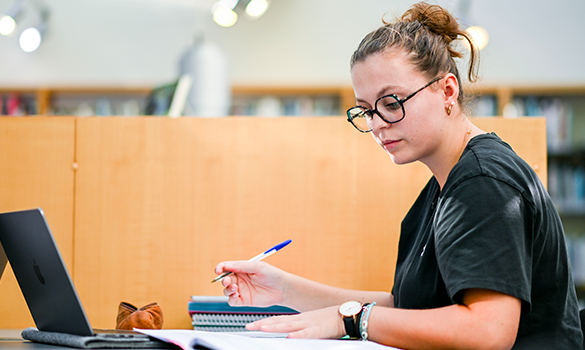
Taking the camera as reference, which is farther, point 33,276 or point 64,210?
point 64,210

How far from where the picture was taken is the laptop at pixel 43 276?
67cm

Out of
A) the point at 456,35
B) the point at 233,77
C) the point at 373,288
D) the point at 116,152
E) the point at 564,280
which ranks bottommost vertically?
the point at 373,288

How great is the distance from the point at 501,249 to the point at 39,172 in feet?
3.82

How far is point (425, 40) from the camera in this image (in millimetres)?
931

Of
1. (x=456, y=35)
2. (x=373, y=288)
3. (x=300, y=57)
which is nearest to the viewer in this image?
(x=456, y=35)

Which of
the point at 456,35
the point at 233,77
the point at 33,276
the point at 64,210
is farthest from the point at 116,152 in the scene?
the point at 233,77

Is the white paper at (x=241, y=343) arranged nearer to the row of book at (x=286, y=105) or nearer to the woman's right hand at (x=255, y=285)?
the woman's right hand at (x=255, y=285)

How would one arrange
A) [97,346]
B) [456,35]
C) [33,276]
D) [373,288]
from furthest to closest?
[373,288]
[456,35]
[33,276]
[97,346]

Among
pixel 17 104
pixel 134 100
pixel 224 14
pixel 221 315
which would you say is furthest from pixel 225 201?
pixel 17 104

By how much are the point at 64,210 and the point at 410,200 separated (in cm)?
93

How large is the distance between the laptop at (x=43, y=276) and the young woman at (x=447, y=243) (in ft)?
0.89

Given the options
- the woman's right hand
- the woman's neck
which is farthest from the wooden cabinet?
the woman's neck

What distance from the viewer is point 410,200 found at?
4.23 ft

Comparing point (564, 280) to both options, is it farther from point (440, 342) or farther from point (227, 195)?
point (227, 195)
